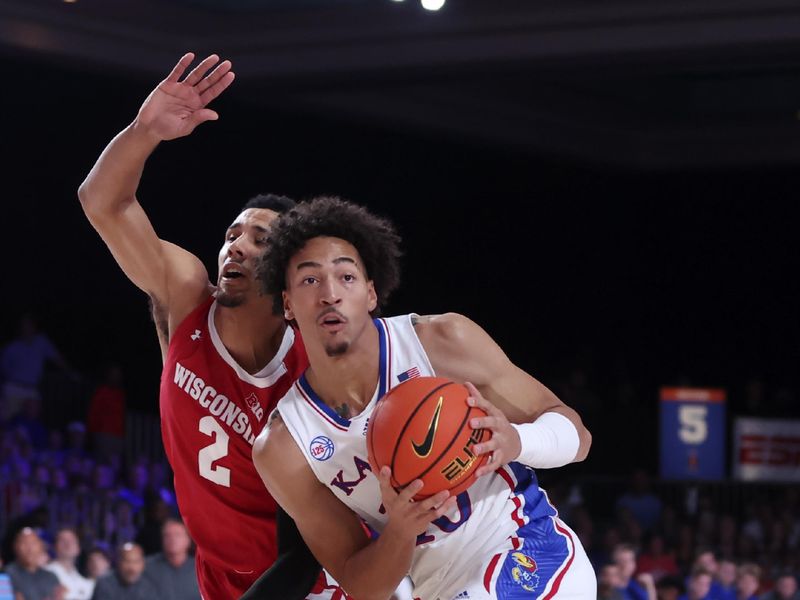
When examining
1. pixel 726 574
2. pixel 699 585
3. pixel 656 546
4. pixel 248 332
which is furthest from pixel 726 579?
pixel 248 332

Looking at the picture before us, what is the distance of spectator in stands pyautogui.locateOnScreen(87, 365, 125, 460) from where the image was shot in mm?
12414

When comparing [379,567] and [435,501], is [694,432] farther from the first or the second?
→ [435,501]

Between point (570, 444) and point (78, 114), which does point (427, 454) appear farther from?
point (78, 114)

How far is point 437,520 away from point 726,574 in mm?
7560

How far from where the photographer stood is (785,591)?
403 inches

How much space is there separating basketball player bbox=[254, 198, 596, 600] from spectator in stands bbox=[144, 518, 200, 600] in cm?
478

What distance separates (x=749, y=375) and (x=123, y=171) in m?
14.3

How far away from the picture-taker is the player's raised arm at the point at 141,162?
4004 millimetres

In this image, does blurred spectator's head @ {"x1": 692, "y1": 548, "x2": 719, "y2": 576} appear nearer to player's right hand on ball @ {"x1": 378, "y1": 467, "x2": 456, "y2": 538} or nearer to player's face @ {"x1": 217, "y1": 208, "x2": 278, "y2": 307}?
player's face @ {"x1": 217, "y1": 208, "x2": 278, "y2": 307}

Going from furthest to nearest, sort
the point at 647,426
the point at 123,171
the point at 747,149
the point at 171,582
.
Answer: the point at 747,149 → the point at 647,426 → the point at 171,582 → the point at 123,171

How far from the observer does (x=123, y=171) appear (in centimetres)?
403

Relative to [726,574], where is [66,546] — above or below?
above

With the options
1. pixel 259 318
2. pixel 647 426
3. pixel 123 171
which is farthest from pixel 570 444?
pixel 647 426

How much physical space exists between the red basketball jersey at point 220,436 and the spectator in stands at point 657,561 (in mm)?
7458
